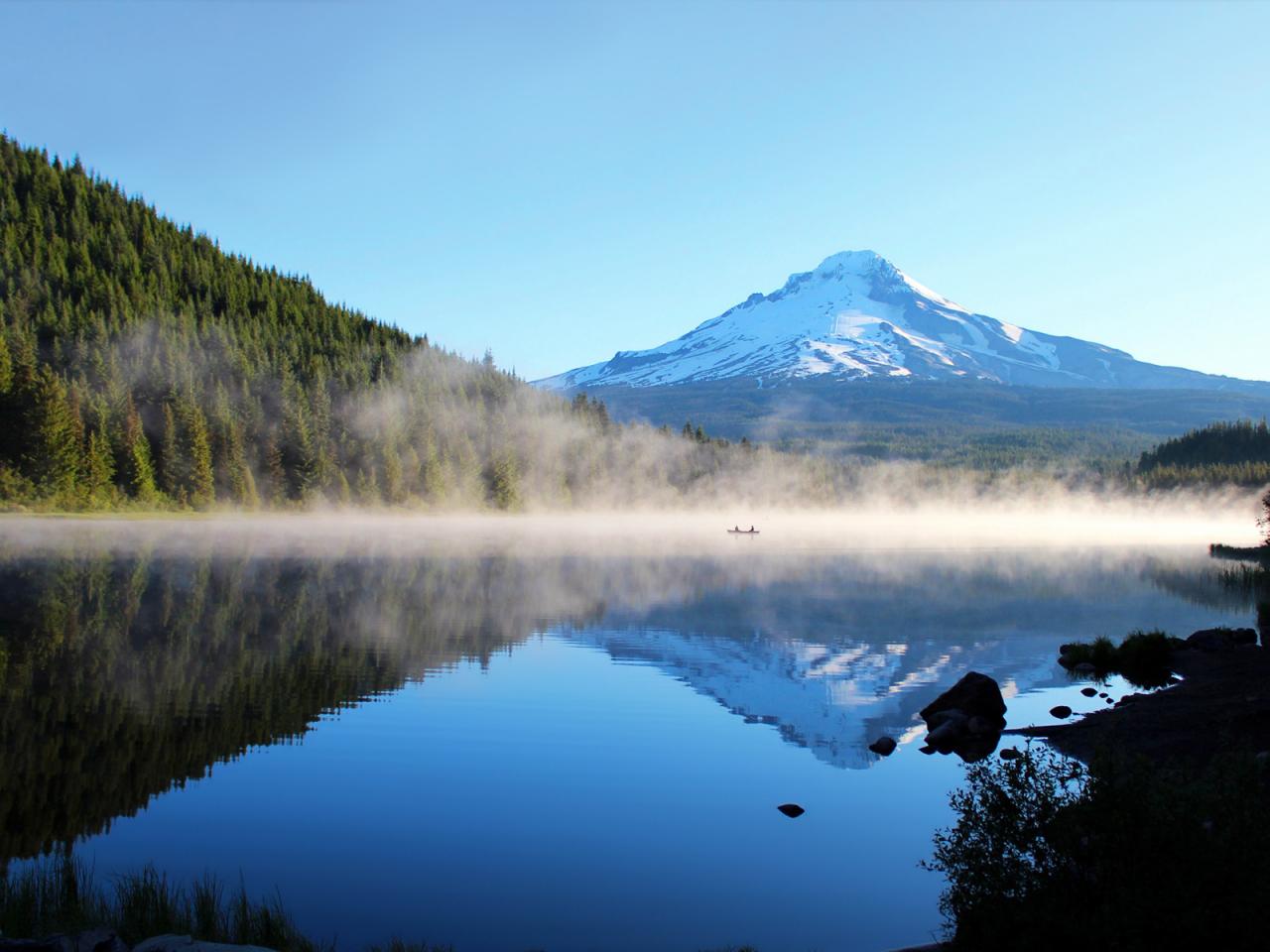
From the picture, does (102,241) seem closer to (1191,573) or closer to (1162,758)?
(1191,573)

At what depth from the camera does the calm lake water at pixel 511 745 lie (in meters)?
13.9

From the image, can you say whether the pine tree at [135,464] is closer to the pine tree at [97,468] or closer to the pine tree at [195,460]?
the pine tree at [97,468]

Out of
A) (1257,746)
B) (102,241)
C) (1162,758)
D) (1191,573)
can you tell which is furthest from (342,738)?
(102,241)

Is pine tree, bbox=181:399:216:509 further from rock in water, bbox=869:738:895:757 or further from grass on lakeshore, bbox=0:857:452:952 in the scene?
grass on lakeshore, bbox=0:857:452:952

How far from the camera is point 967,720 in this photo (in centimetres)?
2384

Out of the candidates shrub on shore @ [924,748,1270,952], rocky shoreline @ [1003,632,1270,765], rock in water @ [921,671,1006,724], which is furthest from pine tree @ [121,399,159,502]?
shrub on shore @ [924,748,1270,952]

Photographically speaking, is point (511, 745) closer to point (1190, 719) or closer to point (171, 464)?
point (1190, 719)

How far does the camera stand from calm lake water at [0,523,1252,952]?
13.9 metres

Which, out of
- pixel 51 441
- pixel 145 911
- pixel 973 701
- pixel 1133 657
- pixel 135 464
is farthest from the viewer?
pixel 135 464

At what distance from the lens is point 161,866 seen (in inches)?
554

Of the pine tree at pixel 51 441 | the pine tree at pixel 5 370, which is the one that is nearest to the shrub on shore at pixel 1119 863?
the pine tree at pixel 51 441

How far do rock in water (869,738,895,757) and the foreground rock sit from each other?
2.42 ft

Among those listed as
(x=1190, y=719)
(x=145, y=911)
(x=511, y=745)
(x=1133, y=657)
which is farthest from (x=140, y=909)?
(x=1133, y=657)

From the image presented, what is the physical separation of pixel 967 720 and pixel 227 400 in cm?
10867
